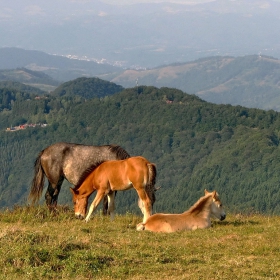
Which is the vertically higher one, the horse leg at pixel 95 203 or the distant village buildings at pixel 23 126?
the horse leg at pixel 95 203

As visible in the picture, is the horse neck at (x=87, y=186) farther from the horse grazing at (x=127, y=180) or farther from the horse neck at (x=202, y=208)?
the horse neck at (x=202, y=208)

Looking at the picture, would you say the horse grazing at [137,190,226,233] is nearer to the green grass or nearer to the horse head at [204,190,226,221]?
the horse head at [204,190,226,221]

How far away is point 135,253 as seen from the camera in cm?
1027

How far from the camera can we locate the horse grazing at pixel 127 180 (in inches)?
562

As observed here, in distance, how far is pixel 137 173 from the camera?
14.2 metres

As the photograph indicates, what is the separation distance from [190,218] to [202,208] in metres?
0.53

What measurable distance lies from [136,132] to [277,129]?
43.0 meters

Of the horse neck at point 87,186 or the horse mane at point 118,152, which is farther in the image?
the horse mane at point 118,152

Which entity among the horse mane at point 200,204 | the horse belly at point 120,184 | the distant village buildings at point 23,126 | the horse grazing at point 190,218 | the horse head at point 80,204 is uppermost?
the horse belly at point 120,184

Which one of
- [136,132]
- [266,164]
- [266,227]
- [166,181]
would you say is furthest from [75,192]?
[136,132]

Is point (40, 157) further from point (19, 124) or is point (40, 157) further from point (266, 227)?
point (19, 124)

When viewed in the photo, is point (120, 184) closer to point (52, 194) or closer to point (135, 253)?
point (52, 194)

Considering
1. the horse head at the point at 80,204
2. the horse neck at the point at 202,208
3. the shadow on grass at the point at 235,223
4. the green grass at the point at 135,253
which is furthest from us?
the horse head at the point at 80,204

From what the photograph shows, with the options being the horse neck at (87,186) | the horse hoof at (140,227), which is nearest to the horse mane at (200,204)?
the horse hoof at (140,227)
